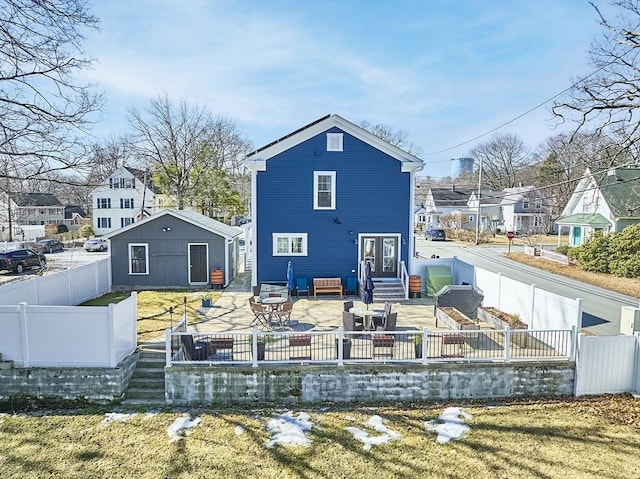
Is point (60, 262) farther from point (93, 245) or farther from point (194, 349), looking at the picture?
point (194, 349)

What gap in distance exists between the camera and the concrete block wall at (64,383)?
9.38 m

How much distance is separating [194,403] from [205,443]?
173 centimetres

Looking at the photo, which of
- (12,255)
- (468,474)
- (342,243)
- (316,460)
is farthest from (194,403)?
(12,255)

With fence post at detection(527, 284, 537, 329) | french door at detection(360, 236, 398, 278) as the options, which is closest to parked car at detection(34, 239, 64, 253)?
french door at detection(360, 236, 398, 278)

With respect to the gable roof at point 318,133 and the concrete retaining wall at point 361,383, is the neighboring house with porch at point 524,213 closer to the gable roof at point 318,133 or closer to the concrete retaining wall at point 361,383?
the gable roof at point 318,133

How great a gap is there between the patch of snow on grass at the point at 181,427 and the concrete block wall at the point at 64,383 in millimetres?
1897

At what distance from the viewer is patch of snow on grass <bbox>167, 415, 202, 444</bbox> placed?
7996 mm

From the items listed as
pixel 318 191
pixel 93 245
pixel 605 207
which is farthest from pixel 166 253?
pixel 605 207

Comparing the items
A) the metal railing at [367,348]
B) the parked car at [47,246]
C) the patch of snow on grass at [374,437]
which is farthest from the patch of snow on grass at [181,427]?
the parked car at [47,246]

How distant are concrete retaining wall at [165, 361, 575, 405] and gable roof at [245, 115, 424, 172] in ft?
31.7

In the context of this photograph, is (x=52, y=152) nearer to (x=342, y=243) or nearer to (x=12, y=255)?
(x=342, y=243)

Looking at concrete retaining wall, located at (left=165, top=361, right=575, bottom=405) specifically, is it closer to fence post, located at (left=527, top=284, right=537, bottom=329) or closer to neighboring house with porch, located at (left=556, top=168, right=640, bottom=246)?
fence post, located at (left=527, top=284, right=537, bottom=329)

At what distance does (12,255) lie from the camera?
2555 centimetres

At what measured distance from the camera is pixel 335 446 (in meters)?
7.60
